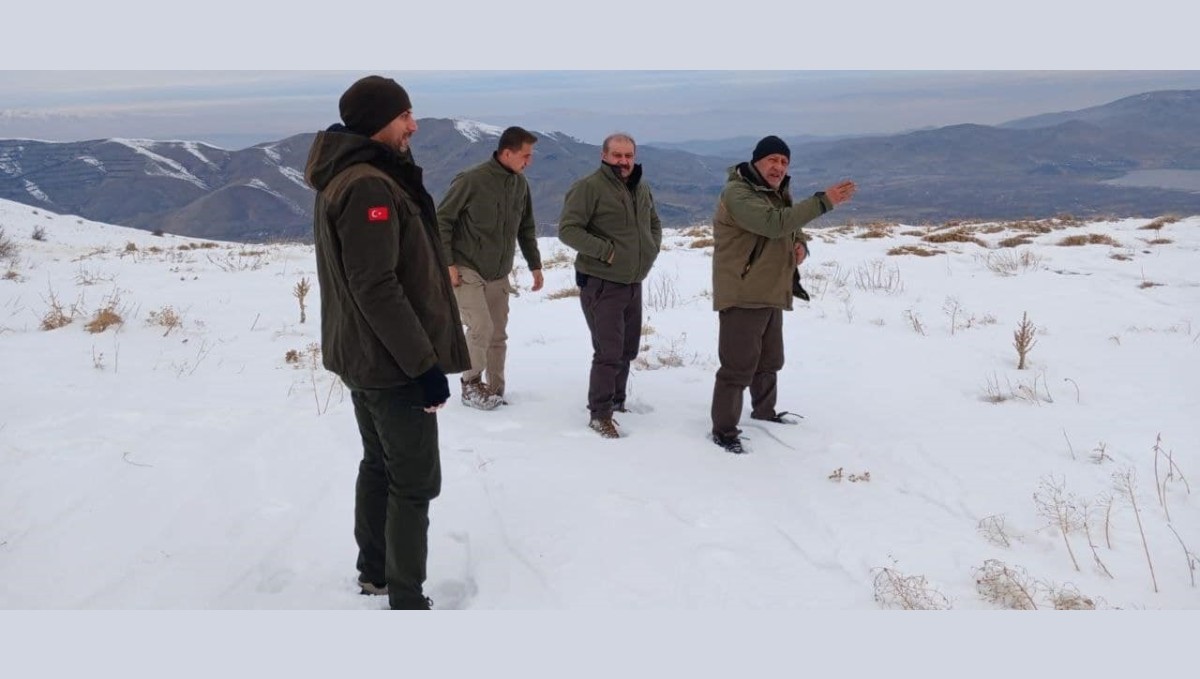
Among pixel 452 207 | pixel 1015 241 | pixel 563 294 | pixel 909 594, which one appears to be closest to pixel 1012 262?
pixel 1015 241

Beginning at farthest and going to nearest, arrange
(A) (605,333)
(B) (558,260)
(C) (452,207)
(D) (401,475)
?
(B) (558,260) → (C) (452,207) → (A) (605,333) → (D) (401,475)

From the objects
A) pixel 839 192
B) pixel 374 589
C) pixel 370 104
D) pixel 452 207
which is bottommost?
pixel 374 589

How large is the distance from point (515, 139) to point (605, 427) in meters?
2.27

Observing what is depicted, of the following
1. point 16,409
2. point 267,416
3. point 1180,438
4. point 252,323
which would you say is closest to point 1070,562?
point 1180,438

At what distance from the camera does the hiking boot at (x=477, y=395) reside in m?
6.18

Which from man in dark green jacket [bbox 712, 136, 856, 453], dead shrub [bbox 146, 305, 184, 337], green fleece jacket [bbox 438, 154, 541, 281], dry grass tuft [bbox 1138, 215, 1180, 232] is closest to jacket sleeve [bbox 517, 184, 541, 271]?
green fleece jacket [bbox 438, 154, 541, 281]

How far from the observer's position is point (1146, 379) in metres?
6.46

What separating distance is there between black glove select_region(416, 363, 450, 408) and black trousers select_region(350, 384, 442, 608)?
77 millimetres

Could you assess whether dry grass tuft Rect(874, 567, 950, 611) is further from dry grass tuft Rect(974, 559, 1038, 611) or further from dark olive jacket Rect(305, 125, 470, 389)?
dark olive jacket Rect(305, 125, 470, 389)

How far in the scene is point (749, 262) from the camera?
5.15 meters

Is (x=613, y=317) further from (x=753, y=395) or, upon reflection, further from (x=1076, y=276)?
(x=1076, y=276)

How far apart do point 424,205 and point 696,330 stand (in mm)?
6039

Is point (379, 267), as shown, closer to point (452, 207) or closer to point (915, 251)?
point (452, 207)

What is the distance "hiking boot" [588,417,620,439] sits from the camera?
221 inches
